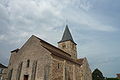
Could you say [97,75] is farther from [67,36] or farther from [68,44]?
[67,36]

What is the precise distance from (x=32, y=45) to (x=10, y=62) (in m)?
7.47

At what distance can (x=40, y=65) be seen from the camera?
20.5m

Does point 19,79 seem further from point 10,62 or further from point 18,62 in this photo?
point 10,62

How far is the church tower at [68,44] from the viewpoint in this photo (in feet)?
117

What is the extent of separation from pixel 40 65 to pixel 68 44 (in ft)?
56.3

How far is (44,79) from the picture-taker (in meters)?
18.8

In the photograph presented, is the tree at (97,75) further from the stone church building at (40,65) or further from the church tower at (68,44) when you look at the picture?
the church tower at (68,44)

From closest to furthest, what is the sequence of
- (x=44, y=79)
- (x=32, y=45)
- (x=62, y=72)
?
(x=44, y=79) < (x=62, y=72) < (x=32, y=45)

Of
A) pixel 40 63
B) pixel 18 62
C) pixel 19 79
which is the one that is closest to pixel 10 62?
A: pixel 18 62

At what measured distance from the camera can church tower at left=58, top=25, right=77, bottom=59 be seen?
35.7 m

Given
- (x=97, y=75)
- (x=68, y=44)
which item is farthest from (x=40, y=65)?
(x=97, y=75)

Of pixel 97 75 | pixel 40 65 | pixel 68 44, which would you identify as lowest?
pixel 97 75

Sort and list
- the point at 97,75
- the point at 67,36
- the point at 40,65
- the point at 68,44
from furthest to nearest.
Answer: the point at 67,36, the point at 68,44, the point at 97,75, the point at 40,65

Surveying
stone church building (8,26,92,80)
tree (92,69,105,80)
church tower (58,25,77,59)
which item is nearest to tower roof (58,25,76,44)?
church tower (58,25,77,59)
